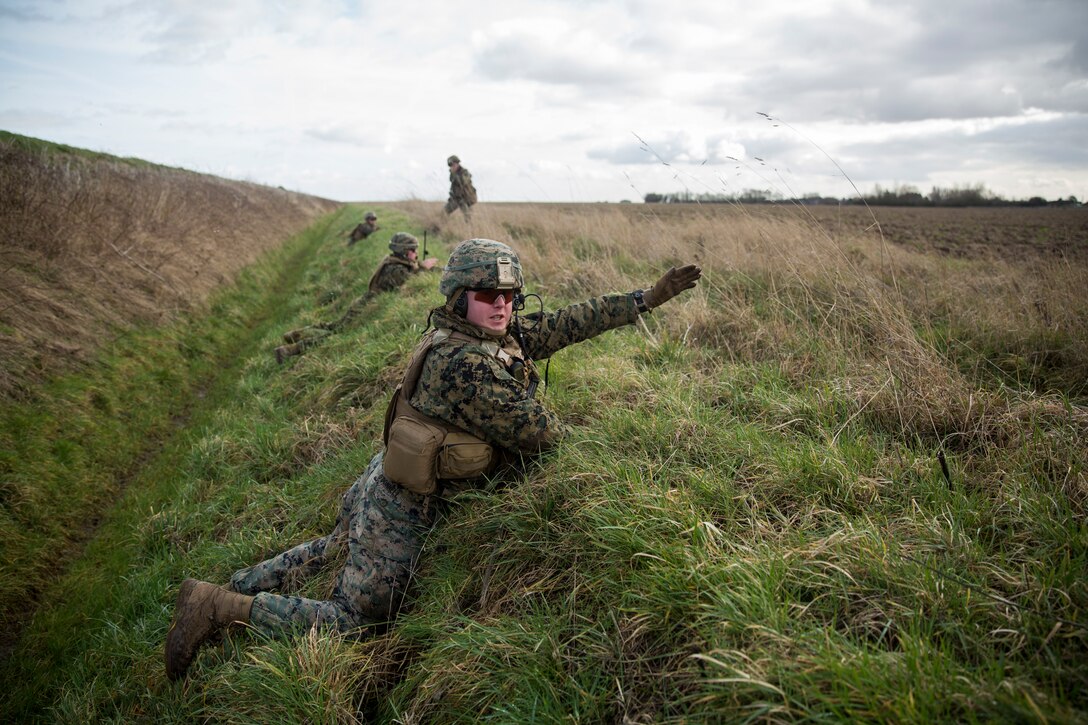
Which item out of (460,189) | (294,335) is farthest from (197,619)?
(460,189)

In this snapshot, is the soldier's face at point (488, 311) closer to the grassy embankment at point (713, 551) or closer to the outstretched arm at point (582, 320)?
the outstretched arm at point (582, 320)

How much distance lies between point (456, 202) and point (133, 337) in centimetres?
880

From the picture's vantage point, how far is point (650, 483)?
2.46 m

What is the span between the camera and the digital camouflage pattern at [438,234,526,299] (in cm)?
275

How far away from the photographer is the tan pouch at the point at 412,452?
258 centimetres

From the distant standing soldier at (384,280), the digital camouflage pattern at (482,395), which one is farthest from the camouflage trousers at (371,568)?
the distant standing soldier at (384,280)

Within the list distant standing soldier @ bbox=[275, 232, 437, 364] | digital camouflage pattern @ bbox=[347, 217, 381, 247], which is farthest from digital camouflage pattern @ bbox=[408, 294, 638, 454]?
digital camouflage pattern @ bbox=[347, 217, 381, 247]

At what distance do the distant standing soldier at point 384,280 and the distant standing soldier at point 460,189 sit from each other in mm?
5884

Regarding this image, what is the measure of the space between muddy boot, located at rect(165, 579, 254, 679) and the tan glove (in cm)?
254

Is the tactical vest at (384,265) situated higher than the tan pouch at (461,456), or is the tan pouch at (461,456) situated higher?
the tactical vest at (384,265)

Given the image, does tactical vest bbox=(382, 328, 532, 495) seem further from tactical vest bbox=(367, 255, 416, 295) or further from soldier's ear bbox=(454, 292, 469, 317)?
tactical vest bbox=(367, 255, 416, 295)

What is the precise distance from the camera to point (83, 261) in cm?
793

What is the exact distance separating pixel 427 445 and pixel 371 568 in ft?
2.18

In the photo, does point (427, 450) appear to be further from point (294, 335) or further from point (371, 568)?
point (294, 335)
